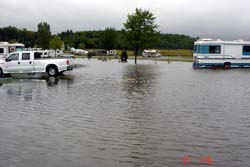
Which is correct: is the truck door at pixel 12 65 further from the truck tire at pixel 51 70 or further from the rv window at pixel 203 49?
the rv window at pixel 203 49

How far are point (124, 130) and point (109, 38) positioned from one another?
10758 cm

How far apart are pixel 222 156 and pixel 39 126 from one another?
15.3ft

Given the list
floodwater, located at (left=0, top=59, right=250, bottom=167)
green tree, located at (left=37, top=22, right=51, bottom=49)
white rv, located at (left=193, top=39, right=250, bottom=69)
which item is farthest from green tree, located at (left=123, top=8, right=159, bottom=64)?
green tree, located at (left=37, top=22, right=51, bottom=49)

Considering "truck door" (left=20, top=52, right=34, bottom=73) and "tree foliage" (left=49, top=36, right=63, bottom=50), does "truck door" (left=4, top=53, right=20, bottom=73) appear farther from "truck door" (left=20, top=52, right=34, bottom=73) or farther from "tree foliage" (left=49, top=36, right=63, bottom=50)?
"tree foliage" (left=49, top=36, right=63, bottom=50)

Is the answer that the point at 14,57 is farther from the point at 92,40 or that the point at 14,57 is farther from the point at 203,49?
the point at 92,40

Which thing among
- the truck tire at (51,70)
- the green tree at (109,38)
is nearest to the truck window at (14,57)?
the truck tire at (51,70)

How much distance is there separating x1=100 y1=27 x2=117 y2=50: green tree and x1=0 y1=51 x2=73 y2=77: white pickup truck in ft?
286

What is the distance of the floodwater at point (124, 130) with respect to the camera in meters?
7.40

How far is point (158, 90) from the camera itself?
18844 mm

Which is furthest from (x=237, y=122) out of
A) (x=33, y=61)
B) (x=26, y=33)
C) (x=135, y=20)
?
(x=26, y=33)

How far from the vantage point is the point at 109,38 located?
116562mm

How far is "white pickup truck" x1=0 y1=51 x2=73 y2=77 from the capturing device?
91.9ft

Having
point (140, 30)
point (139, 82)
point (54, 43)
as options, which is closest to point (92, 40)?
point (54, 43)

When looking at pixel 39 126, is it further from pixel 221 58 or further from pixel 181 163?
pixel 221 58
